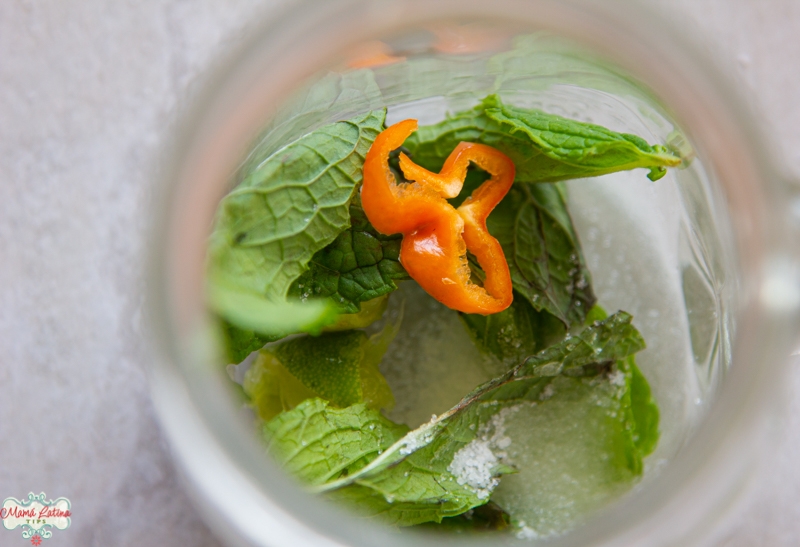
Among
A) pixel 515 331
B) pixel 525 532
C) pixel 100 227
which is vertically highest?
pixel 100 227

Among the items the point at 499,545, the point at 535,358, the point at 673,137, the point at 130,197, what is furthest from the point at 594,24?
the point at 130,197

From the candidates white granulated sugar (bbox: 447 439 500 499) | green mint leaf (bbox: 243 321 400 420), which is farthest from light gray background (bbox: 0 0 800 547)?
white granulated sugar (bbox: 447 439 500 499)

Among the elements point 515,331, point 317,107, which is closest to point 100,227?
point 317,107

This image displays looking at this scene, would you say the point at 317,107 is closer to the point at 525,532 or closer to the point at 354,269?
the point at 354,269

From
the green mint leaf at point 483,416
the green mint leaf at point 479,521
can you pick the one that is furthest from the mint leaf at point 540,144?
the green mint leaf at point 479,521

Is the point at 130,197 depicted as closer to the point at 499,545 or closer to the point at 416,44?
the point at 416,44

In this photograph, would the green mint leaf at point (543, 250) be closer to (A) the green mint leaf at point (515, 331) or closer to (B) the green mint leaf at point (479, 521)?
(A) the green mint leaf at point (515, 331)
